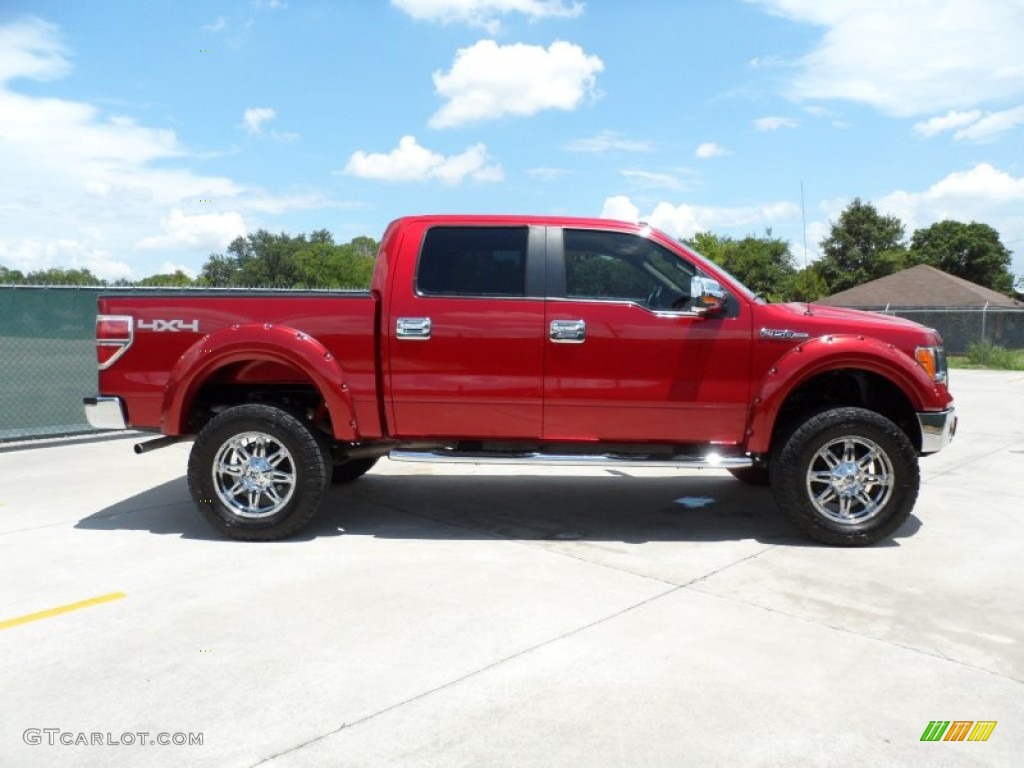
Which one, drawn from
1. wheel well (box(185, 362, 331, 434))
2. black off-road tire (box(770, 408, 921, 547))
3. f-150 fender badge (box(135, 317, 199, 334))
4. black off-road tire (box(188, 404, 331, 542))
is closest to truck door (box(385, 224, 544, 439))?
black off-road tire (box(188, 404, 331, 542))

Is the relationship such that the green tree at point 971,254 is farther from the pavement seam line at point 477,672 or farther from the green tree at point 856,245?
the pavement seam line at point 477,672

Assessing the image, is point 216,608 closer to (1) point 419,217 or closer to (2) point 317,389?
(2) point 317,389

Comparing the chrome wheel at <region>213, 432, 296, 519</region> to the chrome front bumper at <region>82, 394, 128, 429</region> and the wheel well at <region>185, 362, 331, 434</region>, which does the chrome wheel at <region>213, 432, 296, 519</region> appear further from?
the chrome front bumper at <region>82, 394, 128, 429</region>

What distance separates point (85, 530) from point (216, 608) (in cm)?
201

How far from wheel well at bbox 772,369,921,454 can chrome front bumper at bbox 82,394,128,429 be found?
4279 mm

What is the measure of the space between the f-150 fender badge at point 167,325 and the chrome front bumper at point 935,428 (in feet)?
15.4

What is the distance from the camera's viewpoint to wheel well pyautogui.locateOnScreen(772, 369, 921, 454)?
17.9 ft

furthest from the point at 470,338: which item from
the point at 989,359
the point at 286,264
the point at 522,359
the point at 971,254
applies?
the point at 286,264

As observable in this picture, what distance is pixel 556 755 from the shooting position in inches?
110

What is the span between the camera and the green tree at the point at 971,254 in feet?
212

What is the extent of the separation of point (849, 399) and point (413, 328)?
3.06 metres

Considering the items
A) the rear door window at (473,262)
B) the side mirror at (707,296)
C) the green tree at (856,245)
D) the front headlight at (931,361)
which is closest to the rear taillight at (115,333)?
the rear door window at (473,262)

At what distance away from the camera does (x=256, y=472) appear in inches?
211

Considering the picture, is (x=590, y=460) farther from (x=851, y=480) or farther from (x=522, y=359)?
(x=851, y=480)
